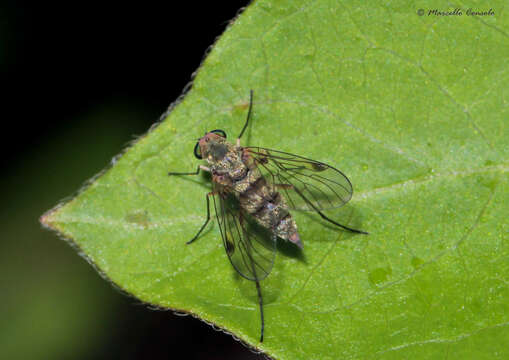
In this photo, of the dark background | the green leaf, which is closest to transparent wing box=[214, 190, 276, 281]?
the green leaf

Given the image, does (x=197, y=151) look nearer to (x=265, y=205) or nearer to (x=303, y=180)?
(x=265, y=205)

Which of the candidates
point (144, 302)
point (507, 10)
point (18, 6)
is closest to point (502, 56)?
point (507, 10)

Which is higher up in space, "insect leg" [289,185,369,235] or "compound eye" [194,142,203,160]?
"compound eye" [194,142,203,160]

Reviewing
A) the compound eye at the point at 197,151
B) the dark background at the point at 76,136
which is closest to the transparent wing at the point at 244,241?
the compound eye at the point at 197,151

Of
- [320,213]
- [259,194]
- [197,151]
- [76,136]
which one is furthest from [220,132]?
[76,136]

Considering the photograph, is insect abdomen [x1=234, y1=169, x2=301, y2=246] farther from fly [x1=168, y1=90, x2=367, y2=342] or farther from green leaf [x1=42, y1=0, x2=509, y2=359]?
green leaf [x1=42, y1=0, x2=509, y2=359]
